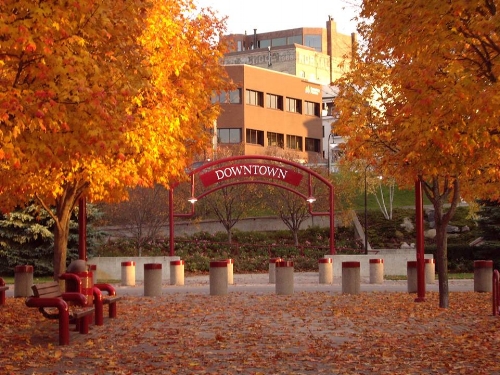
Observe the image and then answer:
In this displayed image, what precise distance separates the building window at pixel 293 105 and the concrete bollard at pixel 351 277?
63.6 metres

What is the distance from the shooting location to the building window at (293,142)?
88500 mm

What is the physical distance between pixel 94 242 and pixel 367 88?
1588 cm

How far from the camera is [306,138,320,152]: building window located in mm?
91188

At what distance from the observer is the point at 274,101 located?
86625 mm

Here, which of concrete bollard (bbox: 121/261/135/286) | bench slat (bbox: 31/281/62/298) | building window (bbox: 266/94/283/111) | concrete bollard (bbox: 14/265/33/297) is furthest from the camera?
building window (bbox: 266/94/283/111)

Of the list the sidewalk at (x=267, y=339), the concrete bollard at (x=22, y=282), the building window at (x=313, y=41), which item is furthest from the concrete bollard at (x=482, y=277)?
the building window at (x=313, y=41)

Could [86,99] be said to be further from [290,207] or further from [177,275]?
[290,207]

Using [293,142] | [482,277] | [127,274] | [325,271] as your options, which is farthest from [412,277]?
[293,142]

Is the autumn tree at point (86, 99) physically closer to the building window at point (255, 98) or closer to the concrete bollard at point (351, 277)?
the concrete bollard at point (351, 277)

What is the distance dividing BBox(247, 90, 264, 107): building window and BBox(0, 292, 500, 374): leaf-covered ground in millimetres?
61793

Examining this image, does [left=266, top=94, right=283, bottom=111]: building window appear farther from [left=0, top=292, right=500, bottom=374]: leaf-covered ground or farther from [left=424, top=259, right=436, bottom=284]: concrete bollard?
[left=0, top=292, right=500, bottom=374]: leaf-covered ground

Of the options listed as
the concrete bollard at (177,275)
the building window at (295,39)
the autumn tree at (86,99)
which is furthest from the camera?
the building window at (295,39)

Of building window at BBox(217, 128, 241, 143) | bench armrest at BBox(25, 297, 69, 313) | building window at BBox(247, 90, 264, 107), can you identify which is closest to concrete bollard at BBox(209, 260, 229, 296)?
bench armrest at BBox(25, 297, 69, 313)

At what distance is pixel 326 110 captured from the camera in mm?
106062
